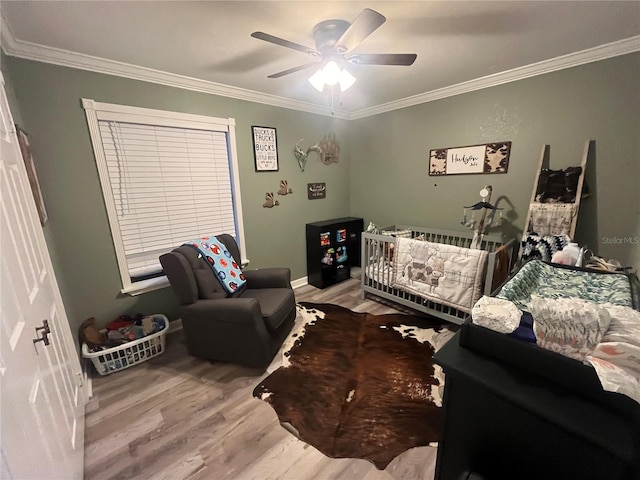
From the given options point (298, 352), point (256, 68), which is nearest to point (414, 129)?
point (256, 68)

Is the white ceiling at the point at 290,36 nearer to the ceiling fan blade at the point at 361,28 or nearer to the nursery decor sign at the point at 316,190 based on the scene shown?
the ceiling fan blade at the point at 361,28

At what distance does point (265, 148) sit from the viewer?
9.85 feet

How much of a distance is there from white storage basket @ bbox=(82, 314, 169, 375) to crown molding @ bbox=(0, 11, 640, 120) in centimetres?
204

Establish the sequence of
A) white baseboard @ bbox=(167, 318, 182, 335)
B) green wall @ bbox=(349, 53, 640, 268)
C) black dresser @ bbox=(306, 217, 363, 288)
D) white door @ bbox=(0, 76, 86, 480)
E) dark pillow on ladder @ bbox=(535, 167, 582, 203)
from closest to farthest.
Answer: white door @ bbox=(0, 76, 86, 480)
green wall @ bbox=(349, 53, 640, 268)
dark pillow on ladder @ bbox=(535, 167, 582, 203)
white baseboard @ bbox=(167, 318, 182, 335)
black dresser @ bbox=(306, 217, 363, 288)

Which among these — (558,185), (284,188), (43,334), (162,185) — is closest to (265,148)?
(284,188)

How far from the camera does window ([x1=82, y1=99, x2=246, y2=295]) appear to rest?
7.04 feet

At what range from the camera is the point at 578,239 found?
7.70ft

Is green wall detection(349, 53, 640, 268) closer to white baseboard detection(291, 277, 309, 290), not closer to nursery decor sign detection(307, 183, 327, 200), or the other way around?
nursery decor sign detection(307, 183, 327, 200)

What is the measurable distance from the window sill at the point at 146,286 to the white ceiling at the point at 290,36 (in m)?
1.71

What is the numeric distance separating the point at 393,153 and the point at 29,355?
11.6 feet

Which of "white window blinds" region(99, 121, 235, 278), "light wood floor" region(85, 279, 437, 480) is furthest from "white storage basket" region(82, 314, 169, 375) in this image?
"white window blinds" region(99, 121, 235, 278)

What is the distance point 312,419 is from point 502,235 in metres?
2.53

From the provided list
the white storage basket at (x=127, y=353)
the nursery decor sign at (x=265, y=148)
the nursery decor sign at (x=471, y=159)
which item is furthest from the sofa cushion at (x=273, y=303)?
the nursery decor sign at (x=471, y=159)

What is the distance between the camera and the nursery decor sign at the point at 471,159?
8.65ft
